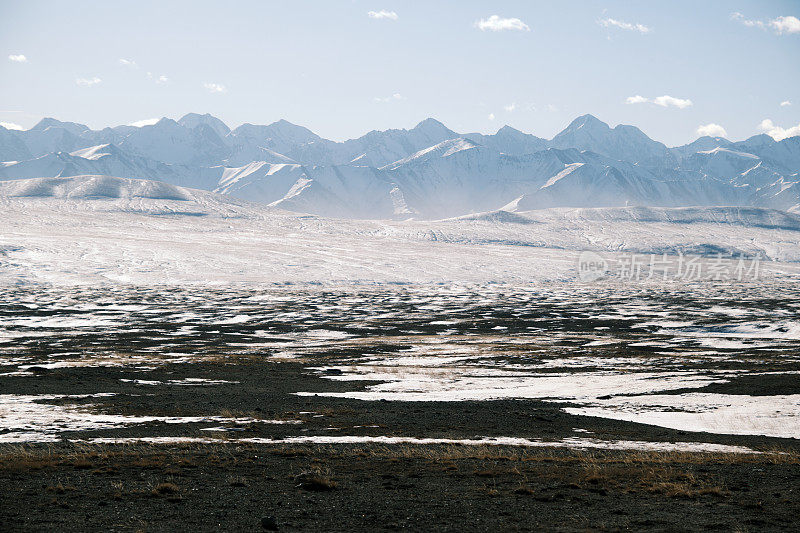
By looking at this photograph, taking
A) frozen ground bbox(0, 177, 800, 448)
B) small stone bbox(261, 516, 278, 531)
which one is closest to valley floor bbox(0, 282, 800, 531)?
small stone bbox(261, 516, 278, 531)

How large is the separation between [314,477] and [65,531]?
22.0 ft

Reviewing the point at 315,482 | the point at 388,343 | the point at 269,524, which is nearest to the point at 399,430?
the point at 315,482

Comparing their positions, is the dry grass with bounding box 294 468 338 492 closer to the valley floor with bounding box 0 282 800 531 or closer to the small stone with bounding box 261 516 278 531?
the valley floor with bounding box 0 282 800 531

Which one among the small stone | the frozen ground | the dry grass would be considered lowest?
the frozen ground

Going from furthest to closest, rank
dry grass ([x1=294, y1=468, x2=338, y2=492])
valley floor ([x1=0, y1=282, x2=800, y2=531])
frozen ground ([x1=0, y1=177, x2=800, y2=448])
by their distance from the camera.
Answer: frozen ground ([x1=0, y1=177, x2=800, y2=448]), dry grass ([x1=294, y1=468, x2=338, y2=492]), valley floor ([x1=0, y1=282, x2=800, y2=531])

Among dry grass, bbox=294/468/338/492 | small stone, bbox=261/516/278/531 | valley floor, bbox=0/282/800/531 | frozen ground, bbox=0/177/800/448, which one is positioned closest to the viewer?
small stone, bbox=261/516/278/531

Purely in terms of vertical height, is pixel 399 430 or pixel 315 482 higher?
pixel 315 482

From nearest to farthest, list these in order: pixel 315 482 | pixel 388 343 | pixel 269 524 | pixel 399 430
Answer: pixel 269 524
pixel 315 482
pixel 399 430
pixel 388 343

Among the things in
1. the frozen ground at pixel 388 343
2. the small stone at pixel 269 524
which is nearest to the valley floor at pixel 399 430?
Result: the small stone at pixel 269 524

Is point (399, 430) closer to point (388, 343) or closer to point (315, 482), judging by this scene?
point (315, 482)

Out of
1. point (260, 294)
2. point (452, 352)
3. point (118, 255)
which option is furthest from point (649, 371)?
point (118, 255)

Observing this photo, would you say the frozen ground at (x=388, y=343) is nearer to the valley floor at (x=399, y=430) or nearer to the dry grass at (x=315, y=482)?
the valley floor at (x=399, y=430)

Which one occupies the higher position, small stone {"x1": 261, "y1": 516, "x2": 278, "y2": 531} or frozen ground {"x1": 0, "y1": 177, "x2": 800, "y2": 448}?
small stone {"x1": 261, "y1": 516, "x2": 278, "y2": 531}

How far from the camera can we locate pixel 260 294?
14362 centimetres
